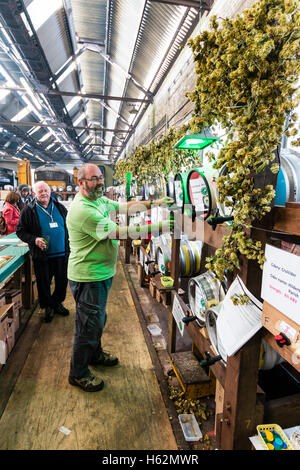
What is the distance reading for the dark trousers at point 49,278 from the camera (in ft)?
11.0

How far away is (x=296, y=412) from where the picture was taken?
1.24 meters

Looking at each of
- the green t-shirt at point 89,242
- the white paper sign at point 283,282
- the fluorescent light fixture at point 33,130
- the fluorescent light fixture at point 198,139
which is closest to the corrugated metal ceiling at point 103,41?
the fluorescent light fixture at point 198,139

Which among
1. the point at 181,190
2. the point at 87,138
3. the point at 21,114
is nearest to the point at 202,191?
the point at 181,190

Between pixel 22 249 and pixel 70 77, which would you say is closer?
pixel 22 249

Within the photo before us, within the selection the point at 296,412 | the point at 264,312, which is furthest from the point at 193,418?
the point at 264,312

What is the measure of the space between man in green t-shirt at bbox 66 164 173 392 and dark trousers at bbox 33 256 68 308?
4.51 ft

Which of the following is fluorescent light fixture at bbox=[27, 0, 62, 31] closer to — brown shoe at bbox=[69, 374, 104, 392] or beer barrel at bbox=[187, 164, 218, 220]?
beer barrel at bbox=[187, 164, 218, 220]

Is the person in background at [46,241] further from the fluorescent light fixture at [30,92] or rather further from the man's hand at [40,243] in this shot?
the fluorescent light fixture at [30,92]

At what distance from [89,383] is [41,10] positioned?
16.6ft

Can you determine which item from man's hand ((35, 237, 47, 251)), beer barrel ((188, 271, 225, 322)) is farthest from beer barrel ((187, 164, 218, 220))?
man's hand ((35, 237, 47, 251))

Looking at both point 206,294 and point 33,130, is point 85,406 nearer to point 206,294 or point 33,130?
point 206,294

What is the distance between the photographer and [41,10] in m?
3.81
